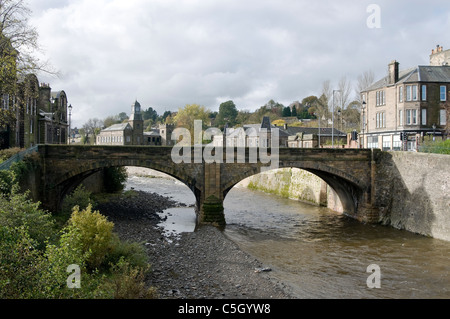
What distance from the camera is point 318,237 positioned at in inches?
1092

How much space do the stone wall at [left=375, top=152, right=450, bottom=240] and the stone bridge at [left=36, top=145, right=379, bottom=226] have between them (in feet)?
3.03

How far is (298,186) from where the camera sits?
4528 centimetres

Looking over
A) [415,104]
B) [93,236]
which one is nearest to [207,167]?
[93,236]

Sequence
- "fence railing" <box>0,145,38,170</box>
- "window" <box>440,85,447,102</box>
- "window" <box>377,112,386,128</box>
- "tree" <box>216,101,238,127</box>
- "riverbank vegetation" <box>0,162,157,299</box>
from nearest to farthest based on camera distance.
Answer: "riverbank vegetation" <box>0,162,157,299</box>, "fence railing" <box>0,145,38,170</box>, "window" <box>440,85,447,102</box>, "window" <box>377,112,386,128</box>, "tree" <box>216,101,238,127</box>

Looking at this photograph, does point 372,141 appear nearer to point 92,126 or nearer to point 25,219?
point 25,219

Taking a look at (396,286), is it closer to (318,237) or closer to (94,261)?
(318,237)

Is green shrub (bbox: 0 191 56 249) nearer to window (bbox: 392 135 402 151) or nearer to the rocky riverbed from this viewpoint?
the rocky riverbed

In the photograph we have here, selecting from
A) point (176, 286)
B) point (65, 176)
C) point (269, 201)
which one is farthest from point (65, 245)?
point (269, 201)

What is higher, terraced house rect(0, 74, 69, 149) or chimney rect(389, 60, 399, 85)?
chimney rect(389, 60, 399, 85)

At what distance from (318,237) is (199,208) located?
9570mm

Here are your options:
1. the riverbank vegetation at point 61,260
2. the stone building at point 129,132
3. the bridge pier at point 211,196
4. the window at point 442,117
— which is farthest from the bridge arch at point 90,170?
the stone building at point 129,132

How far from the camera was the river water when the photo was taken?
18.1 metres

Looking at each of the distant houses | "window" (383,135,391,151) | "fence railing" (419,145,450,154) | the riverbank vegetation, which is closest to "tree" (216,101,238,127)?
the distant houses

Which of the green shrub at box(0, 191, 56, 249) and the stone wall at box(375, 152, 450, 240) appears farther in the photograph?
the stone wall at box(375, 152, 450, 240)
